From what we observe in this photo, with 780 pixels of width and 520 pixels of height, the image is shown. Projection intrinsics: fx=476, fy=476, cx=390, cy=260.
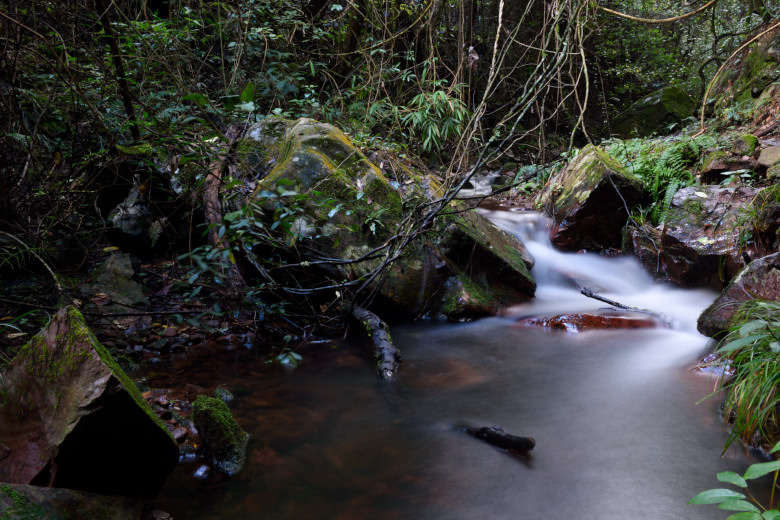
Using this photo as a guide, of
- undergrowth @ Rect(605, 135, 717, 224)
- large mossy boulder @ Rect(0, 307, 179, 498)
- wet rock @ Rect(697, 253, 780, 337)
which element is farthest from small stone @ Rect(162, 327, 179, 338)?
undergrowth @ Rect(605, 135, 717, 224)

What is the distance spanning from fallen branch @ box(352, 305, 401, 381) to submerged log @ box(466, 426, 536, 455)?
0.86 m

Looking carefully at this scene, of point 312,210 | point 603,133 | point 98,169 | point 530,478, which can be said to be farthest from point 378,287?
point 603,133

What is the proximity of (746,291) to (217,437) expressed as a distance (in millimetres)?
3449

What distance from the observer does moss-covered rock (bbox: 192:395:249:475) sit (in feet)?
7.52

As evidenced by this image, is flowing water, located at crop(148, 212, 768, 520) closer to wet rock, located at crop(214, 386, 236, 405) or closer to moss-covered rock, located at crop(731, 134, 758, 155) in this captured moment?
wet rock, located at crop(214, 386, 236, 405)

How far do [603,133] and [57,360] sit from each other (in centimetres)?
1082

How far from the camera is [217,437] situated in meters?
2.31

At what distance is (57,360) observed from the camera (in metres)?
1.78

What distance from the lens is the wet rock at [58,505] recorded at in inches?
58.3

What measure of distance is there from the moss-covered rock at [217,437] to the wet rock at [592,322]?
9.54ft

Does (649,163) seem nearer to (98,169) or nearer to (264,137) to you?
(264,137)

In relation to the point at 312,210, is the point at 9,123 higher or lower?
higher

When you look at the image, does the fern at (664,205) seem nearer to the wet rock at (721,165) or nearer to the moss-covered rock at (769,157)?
the wet rock at (721,165)

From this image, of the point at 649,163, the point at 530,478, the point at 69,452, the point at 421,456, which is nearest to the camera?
the point at 69,452
